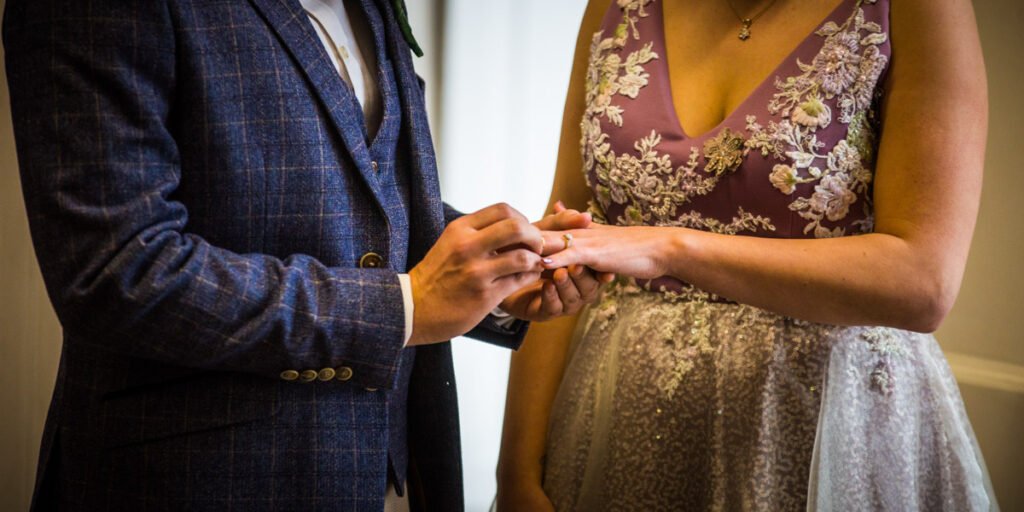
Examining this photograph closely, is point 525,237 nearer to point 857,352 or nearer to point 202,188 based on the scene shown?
point 202,188

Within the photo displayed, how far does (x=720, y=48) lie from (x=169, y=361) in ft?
3.43

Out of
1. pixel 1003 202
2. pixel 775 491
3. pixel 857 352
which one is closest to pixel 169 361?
pixel 775 491

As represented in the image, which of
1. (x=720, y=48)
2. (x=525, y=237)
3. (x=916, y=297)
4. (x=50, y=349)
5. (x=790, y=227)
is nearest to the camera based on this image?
(x=525, y=237)

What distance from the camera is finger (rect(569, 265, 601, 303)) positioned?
47.3 inches

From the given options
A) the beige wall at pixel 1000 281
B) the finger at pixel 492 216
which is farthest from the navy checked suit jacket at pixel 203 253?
the beige wall at pixel 1000 281

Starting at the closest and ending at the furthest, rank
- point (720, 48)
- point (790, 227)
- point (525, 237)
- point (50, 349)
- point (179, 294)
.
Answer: point (179, 294)
point (525, 237)
point (790, 227)
point (720, 48)
point (50, 349)

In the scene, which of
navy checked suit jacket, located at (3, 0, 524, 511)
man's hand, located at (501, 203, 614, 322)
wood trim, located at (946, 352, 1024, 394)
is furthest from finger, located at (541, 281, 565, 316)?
wood trim, located at (946, 352, 1024, 394)

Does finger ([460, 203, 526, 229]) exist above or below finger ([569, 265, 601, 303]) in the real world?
above

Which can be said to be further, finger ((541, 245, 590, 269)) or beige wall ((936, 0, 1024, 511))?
beige wall ((936, 0, 1024, 511))

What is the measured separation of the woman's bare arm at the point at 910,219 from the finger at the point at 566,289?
0.13 ft

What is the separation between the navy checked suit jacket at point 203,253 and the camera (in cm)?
79

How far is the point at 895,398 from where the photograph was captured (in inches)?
46.6

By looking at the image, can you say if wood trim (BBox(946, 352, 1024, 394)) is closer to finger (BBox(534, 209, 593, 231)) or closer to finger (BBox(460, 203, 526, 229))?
finger (BBox(534, 209, 593, 231))

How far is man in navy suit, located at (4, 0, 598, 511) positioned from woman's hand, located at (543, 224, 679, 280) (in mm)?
132
